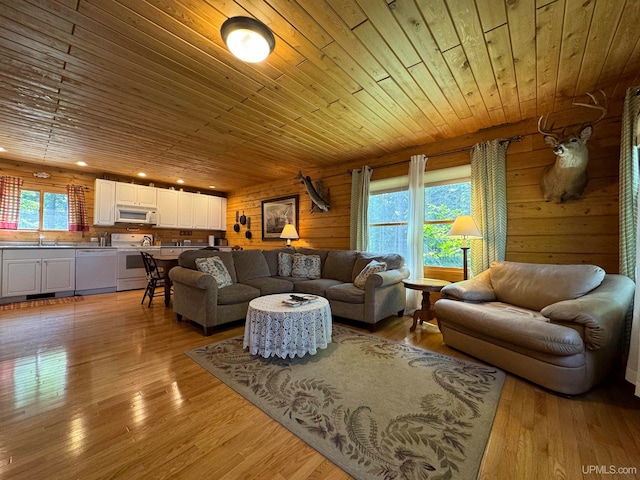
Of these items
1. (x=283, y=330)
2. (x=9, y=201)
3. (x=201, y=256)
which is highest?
(x=9, y=201)

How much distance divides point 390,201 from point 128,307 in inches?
177

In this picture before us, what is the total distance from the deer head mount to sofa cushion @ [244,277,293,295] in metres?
3.28

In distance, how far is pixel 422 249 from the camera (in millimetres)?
3736

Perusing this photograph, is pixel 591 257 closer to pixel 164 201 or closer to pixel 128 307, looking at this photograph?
pixel 128 307

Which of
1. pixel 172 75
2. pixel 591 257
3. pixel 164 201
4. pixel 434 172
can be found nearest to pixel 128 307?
pixel 164 201

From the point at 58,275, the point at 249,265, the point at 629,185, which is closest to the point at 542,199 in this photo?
the point at 629,185

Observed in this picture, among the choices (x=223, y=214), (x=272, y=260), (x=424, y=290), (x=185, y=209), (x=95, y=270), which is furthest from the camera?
(x=223, y=214)

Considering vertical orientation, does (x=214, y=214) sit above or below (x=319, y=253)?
above

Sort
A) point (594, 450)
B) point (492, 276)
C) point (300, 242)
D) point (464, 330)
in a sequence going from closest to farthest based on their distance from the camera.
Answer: point (594, 450) → point (464, 330) → point (492, 276) → point (300, 242)

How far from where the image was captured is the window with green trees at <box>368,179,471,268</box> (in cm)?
356

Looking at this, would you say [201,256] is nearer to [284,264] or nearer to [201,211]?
[284,264]

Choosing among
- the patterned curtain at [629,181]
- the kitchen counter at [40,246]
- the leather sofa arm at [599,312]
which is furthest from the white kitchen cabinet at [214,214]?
the patterned curtain at [629,181]

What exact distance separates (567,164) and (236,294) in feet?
12.2

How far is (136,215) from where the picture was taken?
569cm
